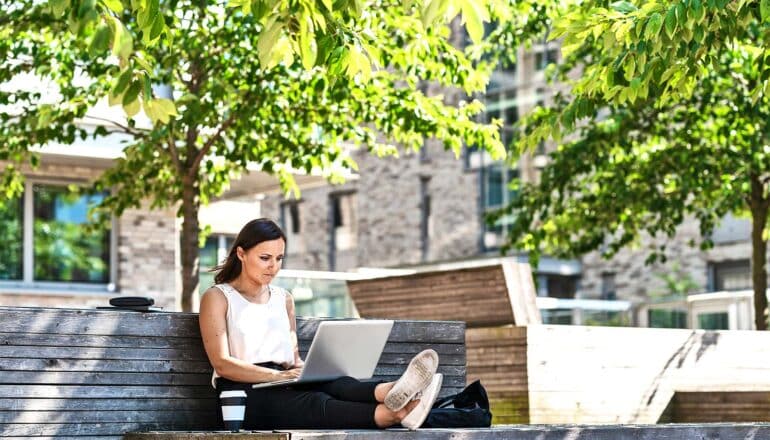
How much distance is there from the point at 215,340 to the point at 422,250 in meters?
36.3

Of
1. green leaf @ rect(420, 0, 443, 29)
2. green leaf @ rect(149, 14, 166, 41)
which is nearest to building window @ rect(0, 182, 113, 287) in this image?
green leaf @ rect(149, 14, 166, 41)

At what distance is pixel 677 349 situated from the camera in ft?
37.7

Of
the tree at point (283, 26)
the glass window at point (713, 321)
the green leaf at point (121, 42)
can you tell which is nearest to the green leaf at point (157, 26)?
the tree at point (283, 26)

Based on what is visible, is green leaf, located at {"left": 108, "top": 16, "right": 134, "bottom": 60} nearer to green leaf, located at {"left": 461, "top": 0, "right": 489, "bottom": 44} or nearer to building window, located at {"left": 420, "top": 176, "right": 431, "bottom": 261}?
green leaf, located at {"left": 461, "top": 0, "right": 489, "bottom": 44}

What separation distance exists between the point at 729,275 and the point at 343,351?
30.5 metres

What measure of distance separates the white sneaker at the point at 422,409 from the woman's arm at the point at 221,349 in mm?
1013

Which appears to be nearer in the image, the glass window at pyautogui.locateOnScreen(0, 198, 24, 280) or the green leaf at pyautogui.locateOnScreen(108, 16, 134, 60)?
the green leaf at pyautogui.locateOnScreen(108, 16, 134, 60)

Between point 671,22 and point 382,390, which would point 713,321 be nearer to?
point 671,22

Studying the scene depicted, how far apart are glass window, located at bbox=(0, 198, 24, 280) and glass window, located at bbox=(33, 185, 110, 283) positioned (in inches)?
8.4

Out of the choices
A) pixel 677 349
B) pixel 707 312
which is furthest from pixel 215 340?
pixel 707 312

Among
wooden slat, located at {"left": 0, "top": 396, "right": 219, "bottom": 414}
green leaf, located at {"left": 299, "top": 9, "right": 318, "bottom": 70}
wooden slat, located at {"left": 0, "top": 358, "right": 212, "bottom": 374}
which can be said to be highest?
green leaf, located at {"left": 299, "top": 9, "right": 318, "bottom": 70}

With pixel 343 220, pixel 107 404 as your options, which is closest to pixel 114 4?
pixel 107 404

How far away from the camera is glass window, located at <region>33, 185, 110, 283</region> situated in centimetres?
1959

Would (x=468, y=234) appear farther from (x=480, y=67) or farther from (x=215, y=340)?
(x=215, y=340)
